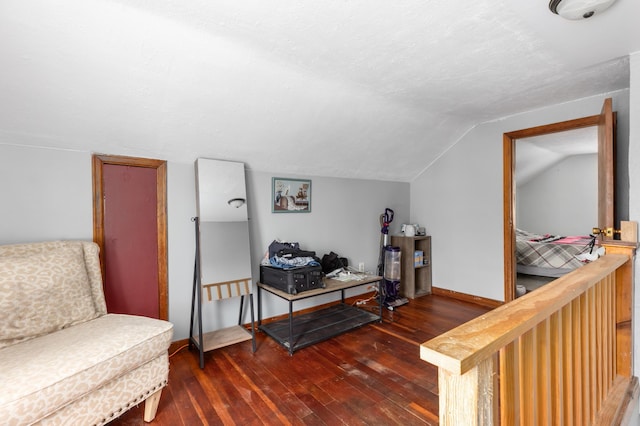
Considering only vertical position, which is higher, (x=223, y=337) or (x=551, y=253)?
(x=551, y=253)

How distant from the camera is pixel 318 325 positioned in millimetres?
3020

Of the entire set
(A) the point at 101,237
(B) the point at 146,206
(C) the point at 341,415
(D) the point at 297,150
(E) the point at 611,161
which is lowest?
(C) the point at 341,415

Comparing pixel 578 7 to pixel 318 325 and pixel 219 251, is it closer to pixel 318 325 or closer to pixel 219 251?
pixel 219 251

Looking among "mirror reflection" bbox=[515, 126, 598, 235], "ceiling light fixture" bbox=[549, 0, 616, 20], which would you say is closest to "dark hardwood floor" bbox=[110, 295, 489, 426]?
"ceiling light fixture" bbox=[549, 0, 616, 20]

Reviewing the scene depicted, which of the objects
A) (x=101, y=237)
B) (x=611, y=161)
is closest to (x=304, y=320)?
(x=101, y=237)

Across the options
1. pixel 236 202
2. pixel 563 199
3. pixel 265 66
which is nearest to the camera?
pixel 265 66

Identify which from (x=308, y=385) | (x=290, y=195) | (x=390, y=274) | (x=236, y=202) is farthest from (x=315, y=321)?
(x=236, y=202)

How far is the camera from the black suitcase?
259 cm

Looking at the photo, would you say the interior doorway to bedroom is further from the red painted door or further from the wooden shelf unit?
the red painted door

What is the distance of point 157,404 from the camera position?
5.73 ft

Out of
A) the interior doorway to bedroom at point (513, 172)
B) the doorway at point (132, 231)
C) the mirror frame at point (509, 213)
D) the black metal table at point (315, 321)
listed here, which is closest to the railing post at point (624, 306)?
the interior doorway to bedroom at point (513, 172)

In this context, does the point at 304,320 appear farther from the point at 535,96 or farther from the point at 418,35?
the point at 535,96

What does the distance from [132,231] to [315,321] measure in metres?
1.93

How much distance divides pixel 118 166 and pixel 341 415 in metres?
2.39
